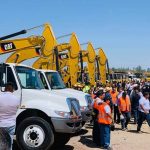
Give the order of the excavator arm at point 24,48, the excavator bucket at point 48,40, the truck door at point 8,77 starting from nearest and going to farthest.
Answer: the truck door at point 8,77, the excavator arm at point 24,48, the excavator bucket at point 48,40

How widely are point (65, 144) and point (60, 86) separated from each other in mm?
3516

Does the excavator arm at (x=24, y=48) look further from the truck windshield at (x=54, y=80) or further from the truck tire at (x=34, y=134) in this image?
the truck tire at (x=34, y=134)

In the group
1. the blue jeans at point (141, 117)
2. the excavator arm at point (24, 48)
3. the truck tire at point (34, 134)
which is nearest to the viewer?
the truck tire at point (34, 134)

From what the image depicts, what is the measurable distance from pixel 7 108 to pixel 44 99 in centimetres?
277

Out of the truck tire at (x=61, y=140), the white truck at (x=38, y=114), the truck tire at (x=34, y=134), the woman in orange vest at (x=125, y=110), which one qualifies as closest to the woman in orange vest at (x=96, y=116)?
the truck tire at (x=61, y=140)

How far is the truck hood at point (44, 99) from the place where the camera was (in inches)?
459

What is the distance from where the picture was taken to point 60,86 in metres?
16.7

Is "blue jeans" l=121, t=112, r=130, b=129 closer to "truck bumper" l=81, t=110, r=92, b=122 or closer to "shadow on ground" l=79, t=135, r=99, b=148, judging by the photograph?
"truck bumper" l=81, t=110, r=92, b=122

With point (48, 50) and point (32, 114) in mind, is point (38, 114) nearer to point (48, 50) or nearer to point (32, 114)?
point (32, 114)

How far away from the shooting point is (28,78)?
40.8 feet

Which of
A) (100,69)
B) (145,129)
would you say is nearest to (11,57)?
(145,129)

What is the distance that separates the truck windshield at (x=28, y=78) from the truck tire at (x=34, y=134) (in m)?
1.01

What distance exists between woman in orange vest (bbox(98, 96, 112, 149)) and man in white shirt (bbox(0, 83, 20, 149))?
4.64 metres

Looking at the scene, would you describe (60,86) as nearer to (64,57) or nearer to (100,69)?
(64,57)
